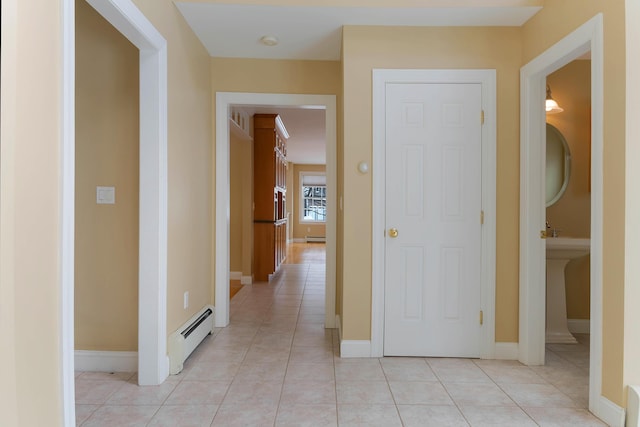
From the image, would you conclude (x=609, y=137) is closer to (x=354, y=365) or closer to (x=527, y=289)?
(x=527, y=289)

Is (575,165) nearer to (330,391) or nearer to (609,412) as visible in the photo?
(609,412)

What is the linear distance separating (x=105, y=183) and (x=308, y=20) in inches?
69.2

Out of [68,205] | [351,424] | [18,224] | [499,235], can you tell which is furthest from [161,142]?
[499,235]

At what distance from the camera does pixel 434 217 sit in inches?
113

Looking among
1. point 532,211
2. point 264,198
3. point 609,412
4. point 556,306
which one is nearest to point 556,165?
point 532,211

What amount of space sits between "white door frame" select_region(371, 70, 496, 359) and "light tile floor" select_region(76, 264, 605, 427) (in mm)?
365

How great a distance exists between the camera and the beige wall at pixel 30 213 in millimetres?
1296

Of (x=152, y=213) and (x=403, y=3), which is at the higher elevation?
(x=403, y=3)

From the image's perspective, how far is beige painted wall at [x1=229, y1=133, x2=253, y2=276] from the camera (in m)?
5.79

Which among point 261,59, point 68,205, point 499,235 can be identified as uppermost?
point 261,59

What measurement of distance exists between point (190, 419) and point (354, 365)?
3.77ft

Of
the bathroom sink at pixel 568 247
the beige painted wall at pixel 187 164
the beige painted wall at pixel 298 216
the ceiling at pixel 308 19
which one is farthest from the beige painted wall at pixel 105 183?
the beige painted wall at pixel 298 216

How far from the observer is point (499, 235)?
9.39 ft

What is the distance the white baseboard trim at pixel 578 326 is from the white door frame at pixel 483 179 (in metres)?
1.17
